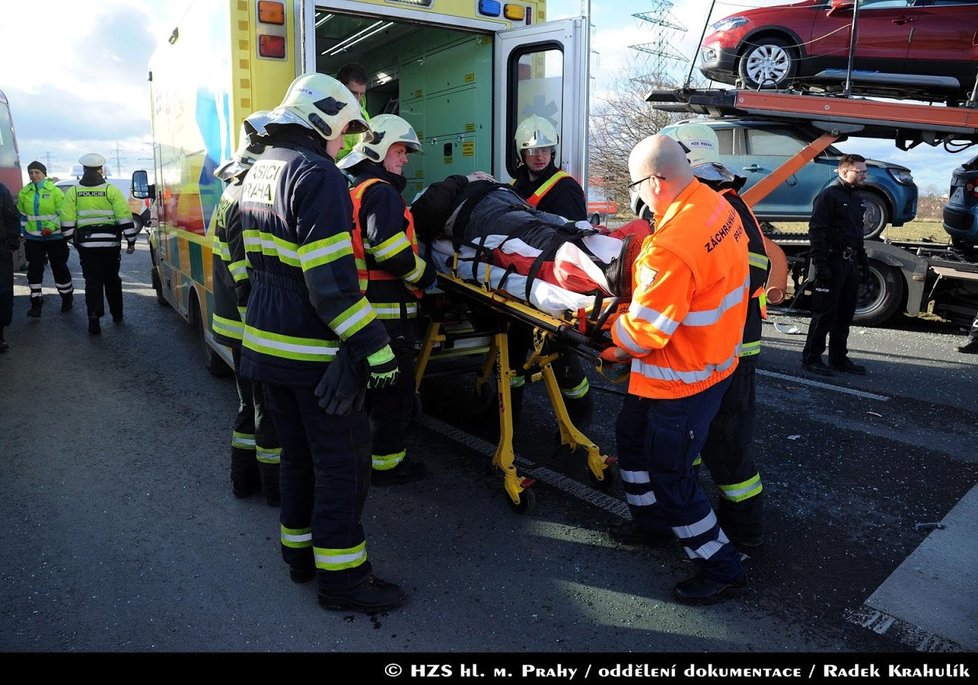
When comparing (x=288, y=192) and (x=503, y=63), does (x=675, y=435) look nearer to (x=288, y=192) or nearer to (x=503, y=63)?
(x=288, y=192)

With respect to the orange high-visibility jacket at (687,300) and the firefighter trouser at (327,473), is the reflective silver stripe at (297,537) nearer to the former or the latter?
the firefighter trouser at (327,473)

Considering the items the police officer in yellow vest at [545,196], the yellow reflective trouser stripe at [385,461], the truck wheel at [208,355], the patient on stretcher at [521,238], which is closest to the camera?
the patient on stretcher at [521,238]

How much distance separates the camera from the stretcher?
288 cm

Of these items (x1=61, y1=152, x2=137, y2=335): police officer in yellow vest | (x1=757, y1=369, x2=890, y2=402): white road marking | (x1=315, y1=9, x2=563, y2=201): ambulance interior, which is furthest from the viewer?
(x1=61, y1=152, x2=137, y2=335): police officer in yellow vest

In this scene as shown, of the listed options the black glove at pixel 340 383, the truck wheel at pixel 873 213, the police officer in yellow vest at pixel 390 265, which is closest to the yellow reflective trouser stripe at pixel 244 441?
the police officer in yellow vest at pixel 390 265

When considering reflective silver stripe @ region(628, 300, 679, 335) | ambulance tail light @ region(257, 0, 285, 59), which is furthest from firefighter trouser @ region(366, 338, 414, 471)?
ambulance tail light @ region(257, 0, 285, 59)

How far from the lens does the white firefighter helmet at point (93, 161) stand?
291 inches

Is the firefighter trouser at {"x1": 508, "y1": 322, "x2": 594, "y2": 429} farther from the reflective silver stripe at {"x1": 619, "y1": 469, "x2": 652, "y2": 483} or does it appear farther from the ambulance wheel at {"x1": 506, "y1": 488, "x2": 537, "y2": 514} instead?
the reflective silver stripe at {"x1": 619, "y1": 469, "x2": 652, "y2": 483}

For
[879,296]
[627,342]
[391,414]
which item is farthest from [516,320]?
[879,296]

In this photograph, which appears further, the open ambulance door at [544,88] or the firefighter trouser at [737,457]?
the open ambulance door at [544,88]

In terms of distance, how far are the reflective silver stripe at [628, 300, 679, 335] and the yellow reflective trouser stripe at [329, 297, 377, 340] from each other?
965 millimetres

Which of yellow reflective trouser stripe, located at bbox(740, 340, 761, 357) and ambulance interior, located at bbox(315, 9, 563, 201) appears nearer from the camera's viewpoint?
yellow reflective trouser stripe, located at bbox(740, 340, 761, 357)

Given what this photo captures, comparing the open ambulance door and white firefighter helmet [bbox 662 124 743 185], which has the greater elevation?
the open ambulance door

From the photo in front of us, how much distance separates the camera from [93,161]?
7461mm
